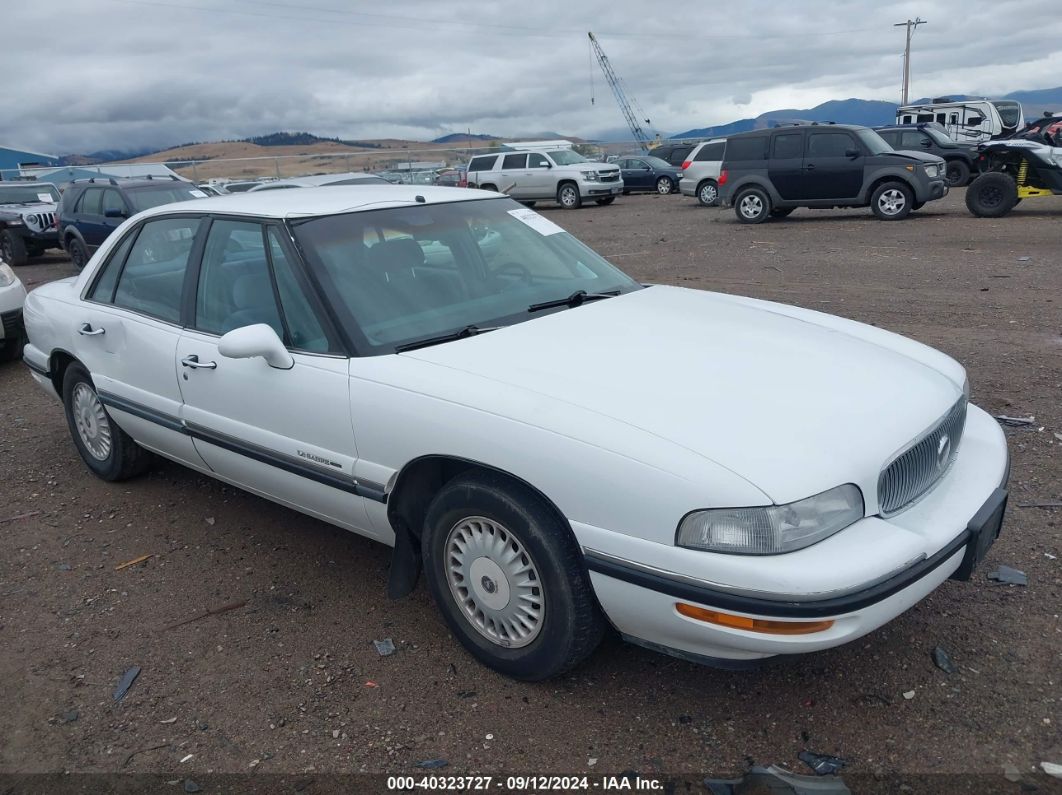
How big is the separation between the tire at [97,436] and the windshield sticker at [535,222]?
2465mm

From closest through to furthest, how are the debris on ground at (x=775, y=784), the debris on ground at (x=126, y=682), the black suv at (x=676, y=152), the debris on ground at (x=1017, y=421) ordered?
the debris on ground at (x=775, y=784)
the debris on ground at (x=126, y=682)
the debris on ground at (x=1017, y=421)
the black suv at (x=676, y=152)

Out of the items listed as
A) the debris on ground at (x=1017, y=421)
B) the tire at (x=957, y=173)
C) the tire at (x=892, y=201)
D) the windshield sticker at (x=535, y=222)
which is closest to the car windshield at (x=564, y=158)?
the tire at (x=957, y=173)

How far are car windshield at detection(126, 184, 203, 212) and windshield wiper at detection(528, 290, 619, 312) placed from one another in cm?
1166

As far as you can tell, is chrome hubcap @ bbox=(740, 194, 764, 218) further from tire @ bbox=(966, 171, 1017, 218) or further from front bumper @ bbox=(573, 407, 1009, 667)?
front bumper @ bbox=(573, 407, 1009, 667)

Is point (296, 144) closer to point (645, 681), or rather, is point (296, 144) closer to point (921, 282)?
point (921, 282)

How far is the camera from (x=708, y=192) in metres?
22.2

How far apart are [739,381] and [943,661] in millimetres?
1219

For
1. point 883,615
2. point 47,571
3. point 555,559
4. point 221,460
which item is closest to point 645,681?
point 555,559

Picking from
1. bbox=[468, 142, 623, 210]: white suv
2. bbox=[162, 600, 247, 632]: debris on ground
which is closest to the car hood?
bbox=[162, 600, 247, 632]: debris on ground

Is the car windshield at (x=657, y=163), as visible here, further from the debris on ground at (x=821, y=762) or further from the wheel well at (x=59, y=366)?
the debris on ground at (x=821, y=762)

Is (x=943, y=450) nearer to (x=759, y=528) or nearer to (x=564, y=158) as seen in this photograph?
(x=759, y=528)

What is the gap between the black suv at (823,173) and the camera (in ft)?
51.8

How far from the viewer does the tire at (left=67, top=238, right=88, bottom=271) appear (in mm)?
14266

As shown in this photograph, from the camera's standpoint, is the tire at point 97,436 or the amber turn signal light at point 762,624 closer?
the amber turn signal light at point 762,624
